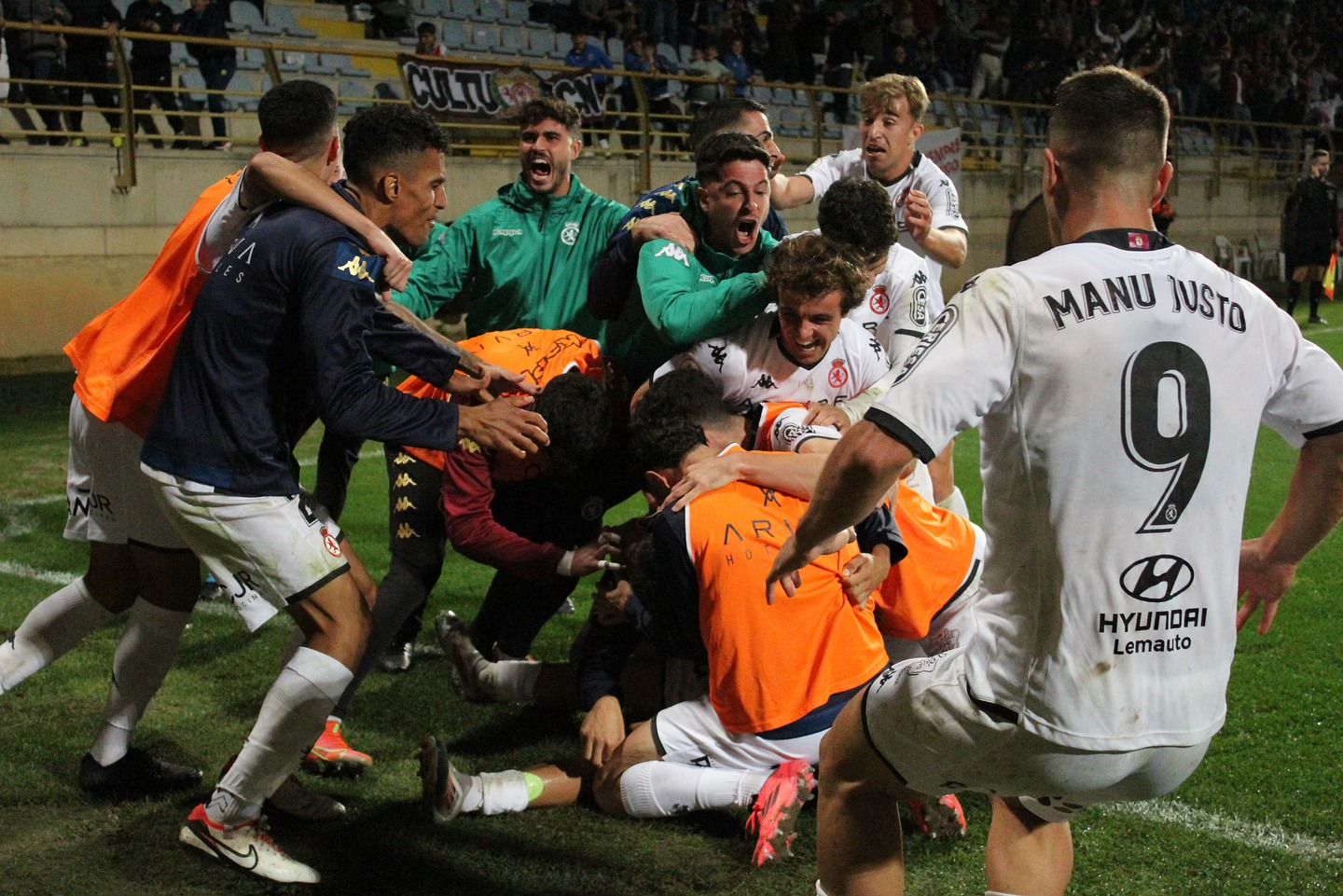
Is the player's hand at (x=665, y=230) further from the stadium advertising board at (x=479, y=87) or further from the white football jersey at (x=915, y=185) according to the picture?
the stadium advertising board at (x=479, y=87)

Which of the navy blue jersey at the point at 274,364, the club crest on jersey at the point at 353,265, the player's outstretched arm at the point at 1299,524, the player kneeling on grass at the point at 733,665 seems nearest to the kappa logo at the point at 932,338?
the player's outstretched arm at the point at 1299,524

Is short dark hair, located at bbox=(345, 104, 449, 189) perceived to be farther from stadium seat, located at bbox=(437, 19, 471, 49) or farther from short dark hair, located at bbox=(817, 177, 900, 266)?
stadium seat, located at bbox=(437, 19, 471, 49)

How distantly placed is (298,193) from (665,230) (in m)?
1.42

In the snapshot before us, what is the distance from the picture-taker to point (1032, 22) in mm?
26188

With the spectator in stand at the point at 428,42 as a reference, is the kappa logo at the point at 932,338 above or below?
below

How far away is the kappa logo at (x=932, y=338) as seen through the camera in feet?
8.65

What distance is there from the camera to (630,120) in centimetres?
1844

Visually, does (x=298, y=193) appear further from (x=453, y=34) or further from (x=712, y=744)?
(x=453, y=34)

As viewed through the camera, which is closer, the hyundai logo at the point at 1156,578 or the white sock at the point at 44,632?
the hyundai logo at the point at 1156,578

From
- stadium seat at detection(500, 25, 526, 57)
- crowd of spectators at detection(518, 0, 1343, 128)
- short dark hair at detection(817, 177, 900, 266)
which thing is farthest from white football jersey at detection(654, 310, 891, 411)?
stadium seat at detection(500, 25, 526, 57)

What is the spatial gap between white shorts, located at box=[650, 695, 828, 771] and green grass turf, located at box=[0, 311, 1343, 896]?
0.27 m

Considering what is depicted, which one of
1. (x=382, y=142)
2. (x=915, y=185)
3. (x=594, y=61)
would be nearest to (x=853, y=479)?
(x=382, y=142)

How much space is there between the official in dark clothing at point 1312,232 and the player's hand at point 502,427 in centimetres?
1710

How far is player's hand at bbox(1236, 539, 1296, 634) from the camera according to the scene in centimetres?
304
